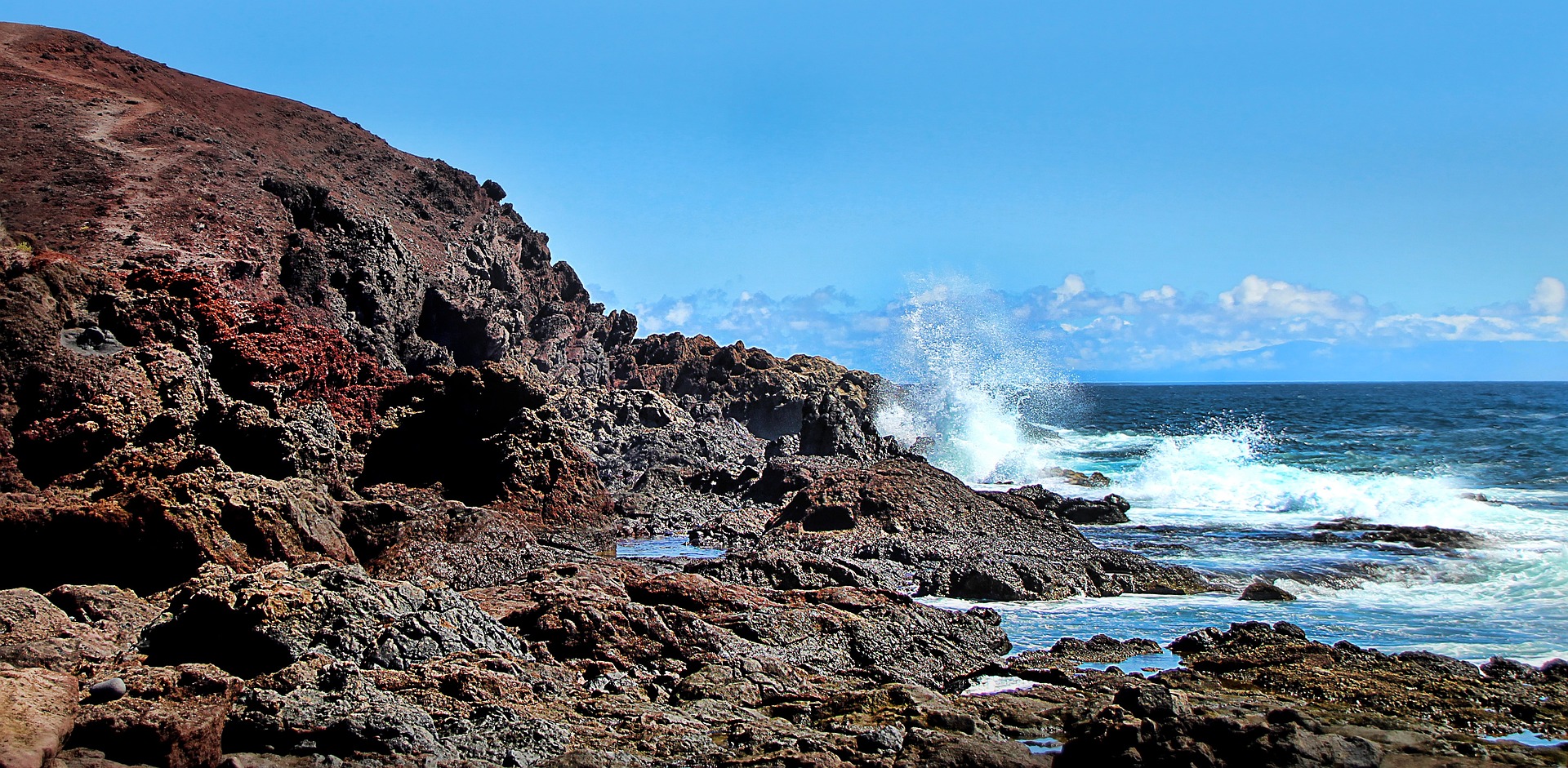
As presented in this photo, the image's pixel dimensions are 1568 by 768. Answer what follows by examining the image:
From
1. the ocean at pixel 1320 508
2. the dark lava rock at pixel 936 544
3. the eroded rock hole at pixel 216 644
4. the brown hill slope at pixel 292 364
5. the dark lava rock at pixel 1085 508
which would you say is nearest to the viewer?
the eroded rock hole at pixel 216 644

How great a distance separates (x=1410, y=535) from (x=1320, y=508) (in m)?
6.41

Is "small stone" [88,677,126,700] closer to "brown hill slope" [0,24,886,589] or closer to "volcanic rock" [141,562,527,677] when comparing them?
"volcanic rock" [141,562,527,677]

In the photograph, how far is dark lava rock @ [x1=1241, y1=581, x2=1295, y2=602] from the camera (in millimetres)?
14398

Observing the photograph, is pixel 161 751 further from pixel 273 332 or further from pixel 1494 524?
pixel 1494 524

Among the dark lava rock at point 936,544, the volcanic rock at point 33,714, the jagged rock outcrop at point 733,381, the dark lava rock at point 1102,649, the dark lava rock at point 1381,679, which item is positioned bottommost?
the dark lava rock at point 1102,649

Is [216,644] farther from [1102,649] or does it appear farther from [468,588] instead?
[1102,649]

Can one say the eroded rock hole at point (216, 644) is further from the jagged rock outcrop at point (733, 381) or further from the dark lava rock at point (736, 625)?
the jagged rock outcrop at point (733, 381)

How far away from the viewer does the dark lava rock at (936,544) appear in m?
13.7

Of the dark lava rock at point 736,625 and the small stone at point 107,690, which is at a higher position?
the small stone at point 107,690

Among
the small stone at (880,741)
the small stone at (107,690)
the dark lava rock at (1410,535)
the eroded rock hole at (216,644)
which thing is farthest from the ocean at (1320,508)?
the small stone at (107,690)

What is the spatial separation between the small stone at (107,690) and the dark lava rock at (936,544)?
733 centimetres

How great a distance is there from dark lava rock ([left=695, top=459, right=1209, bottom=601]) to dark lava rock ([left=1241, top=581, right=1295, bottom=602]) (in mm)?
658

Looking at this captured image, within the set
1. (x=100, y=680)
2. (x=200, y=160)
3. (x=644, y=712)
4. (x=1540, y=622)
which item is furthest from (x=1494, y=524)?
(x=200, y=160)

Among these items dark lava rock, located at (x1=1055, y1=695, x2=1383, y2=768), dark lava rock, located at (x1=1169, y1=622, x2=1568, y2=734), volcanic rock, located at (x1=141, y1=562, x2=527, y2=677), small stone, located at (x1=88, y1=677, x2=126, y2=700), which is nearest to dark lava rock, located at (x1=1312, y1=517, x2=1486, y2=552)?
dark lava rock, located at (x1=1169, y1=622, x2=1568, y2=734)
